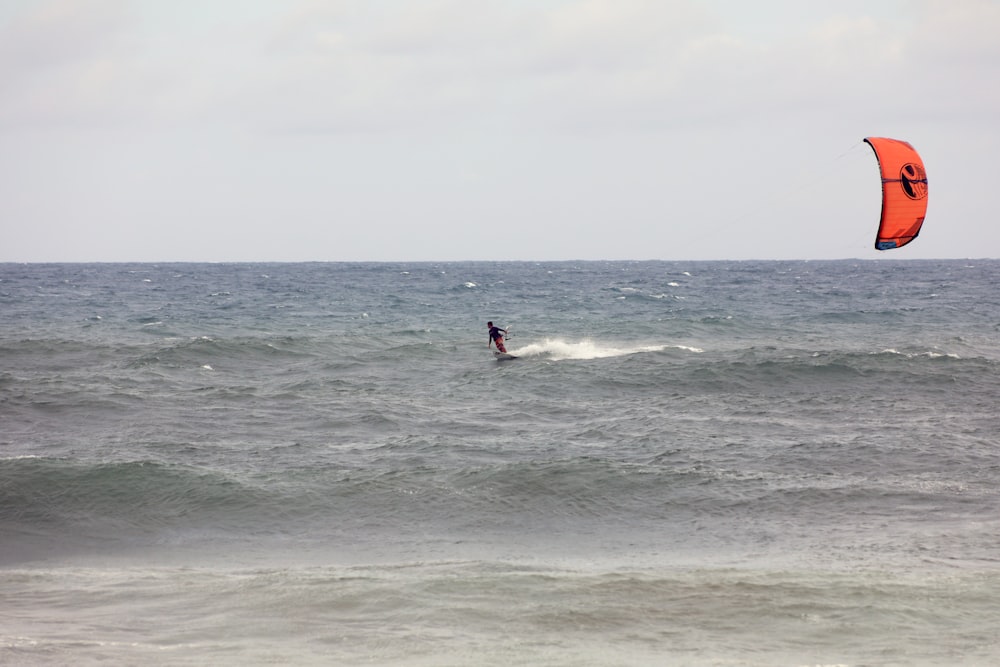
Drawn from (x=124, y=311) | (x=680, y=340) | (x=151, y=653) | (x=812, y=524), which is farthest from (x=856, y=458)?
(x=124, y=311)

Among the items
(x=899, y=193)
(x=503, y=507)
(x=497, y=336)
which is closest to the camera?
(x=503, y=507)

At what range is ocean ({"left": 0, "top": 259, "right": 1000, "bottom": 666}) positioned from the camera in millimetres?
9398

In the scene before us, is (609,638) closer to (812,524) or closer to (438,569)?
(438,569)

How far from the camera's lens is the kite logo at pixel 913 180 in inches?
838

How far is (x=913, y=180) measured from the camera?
70.3ft

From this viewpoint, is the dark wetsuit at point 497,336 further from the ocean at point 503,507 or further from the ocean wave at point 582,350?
the ocean at point 503,507

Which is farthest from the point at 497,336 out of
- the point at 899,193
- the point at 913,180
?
the point at 913,180

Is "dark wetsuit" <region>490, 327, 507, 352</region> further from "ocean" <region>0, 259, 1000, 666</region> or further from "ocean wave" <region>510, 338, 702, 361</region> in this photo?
"ocean" <region>0, 259, 1000, 666</region>

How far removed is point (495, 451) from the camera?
686 inches

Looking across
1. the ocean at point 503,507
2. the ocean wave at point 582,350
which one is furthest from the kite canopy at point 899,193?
the ocean wave at point 582,350

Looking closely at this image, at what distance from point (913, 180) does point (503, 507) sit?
13.1m

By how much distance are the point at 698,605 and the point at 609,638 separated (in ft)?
4.18

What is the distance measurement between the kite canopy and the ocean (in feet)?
12.5

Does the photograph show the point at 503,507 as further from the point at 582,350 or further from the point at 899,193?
the point at 582,350
